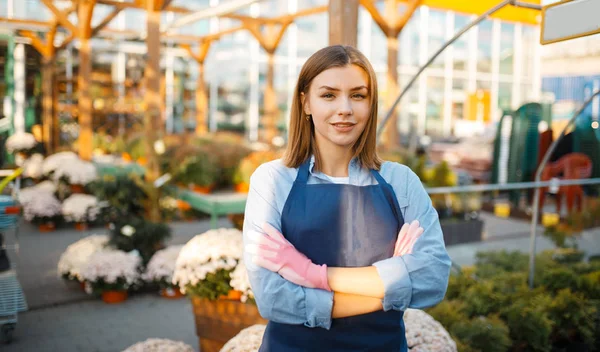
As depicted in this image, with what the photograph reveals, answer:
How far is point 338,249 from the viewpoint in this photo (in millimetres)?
1372

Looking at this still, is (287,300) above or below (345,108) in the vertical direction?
below

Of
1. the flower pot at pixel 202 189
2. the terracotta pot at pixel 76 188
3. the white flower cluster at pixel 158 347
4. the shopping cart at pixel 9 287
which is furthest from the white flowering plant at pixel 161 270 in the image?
the terracotta pot at pixel 76 188

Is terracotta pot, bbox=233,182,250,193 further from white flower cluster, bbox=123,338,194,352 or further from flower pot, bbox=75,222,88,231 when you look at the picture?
white flower cluster, bbox=123,338,194,352

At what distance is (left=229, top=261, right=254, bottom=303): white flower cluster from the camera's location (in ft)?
8.79

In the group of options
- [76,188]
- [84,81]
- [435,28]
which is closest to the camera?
[76,188]

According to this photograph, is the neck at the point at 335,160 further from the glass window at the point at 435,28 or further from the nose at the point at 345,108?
the glass window at the point at 435,28

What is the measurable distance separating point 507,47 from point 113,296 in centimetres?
1729

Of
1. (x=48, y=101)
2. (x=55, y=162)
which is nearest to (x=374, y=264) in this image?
(x=55, y=162)

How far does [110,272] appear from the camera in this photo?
4.23 meters

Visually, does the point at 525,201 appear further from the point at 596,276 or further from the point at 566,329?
the point at 566,329

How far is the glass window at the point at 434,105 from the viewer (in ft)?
56.7

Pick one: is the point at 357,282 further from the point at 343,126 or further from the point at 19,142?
the point at 19,142

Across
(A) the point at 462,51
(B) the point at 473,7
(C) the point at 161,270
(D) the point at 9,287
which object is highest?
(A) the point at 462,51

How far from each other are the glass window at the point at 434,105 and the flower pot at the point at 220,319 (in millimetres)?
15415
